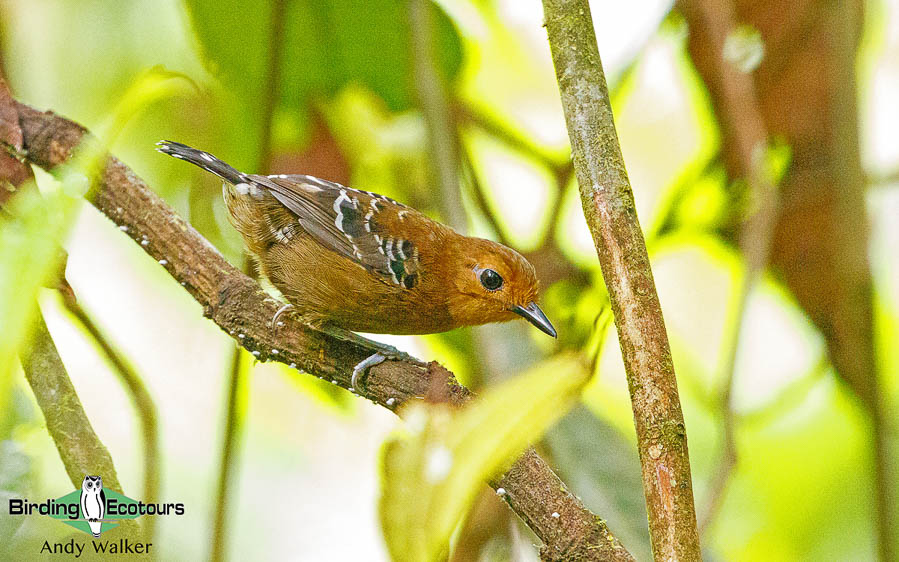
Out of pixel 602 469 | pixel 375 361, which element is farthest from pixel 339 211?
pixel 602 469

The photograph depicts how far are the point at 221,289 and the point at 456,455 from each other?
0.78 metres

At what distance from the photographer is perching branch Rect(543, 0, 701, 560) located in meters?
1.02

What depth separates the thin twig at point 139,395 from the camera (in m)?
1.76

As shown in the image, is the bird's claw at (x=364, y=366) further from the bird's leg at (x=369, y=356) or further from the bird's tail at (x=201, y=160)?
the bird's tail at (x=201, y=160)

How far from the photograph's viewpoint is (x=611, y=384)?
7.80ft

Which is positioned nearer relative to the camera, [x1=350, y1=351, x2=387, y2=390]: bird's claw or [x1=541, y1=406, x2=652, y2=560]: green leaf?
[x1=350, y1=351, x2=387, y2=390]: bird's claw

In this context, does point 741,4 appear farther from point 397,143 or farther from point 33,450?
point 33,450

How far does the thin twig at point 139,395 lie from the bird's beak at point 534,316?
88 centimetres

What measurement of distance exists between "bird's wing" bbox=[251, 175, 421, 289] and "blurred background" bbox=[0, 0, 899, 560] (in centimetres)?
34

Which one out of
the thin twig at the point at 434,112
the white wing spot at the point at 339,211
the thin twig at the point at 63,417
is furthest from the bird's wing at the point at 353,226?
the thin twig at the point at 63,417

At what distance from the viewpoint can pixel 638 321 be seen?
106cm

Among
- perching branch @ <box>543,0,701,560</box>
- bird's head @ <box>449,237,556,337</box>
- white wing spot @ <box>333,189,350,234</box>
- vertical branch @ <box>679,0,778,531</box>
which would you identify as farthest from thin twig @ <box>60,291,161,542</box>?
vertical branch @ <box>679,0,778,531</box>

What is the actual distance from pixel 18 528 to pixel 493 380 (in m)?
1.08

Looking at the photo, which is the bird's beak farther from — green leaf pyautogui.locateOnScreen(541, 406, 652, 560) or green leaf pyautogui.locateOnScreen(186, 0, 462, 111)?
green leaf pyautogui.locateOnScreen(186, 0, 462, 111)
